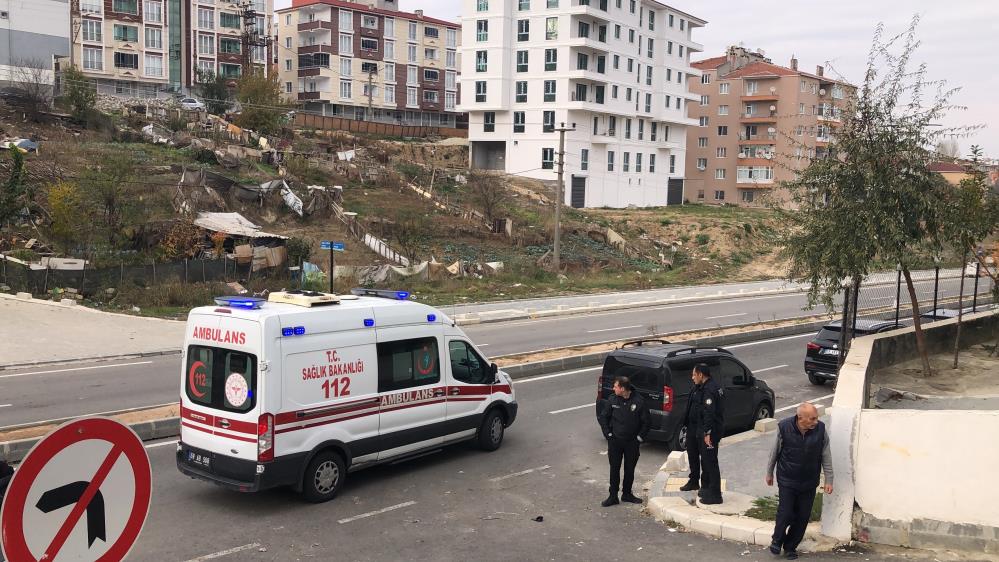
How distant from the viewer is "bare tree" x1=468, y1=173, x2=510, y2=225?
5175 cm

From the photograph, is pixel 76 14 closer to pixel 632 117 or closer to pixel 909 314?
pixel 632 117

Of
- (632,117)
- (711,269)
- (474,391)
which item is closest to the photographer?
(474,391)

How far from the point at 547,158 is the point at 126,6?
145 ft

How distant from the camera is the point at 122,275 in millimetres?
28641

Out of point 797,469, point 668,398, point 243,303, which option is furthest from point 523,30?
point 797,469

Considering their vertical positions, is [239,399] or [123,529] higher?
→ [123,529]

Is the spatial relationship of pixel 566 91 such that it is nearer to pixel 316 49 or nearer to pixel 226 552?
pixel 316 49

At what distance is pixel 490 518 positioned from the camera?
9484 millimetres

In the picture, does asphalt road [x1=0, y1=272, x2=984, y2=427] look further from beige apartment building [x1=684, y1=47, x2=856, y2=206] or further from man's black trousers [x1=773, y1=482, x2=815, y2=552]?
beige apartment building [x1=684, y1=47, x2=856, y2=206]

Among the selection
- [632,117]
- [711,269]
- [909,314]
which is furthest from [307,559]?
[632,117]

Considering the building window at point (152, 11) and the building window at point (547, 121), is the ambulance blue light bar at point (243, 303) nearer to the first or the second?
the building window at point (547, 121)

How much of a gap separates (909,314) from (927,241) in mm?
16002

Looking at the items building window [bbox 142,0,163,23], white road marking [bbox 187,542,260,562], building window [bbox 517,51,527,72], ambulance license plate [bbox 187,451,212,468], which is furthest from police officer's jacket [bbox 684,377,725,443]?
building window [bbox 142,0,163,23]

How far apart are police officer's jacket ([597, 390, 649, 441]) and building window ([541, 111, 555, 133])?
200ft
